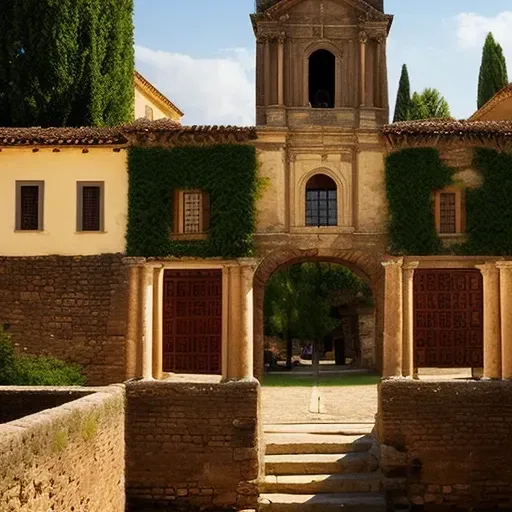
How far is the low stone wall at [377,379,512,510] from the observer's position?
1872 cm

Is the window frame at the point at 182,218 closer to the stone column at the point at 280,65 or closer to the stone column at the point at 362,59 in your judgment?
the stone column at the point at 280,65

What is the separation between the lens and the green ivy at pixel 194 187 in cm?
2153

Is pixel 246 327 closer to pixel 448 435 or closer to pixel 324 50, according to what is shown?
pixel 448 435

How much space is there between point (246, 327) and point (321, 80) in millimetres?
8094

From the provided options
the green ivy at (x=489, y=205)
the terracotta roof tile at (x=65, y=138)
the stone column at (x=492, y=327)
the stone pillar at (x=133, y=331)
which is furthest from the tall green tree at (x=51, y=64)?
the stone column at (x=492, y=327)

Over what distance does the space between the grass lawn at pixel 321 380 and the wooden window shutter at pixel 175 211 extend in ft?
31.1

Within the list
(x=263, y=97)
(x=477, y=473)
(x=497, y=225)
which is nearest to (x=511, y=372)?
(x=477, y=473)

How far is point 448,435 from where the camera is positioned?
62.1ft

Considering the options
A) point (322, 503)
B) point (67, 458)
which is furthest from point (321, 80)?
point (67, 458)

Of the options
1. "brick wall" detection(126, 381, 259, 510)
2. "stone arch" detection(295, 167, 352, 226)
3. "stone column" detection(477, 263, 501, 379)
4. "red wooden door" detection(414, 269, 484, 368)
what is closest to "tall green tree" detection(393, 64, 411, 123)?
"red wooden door" detection(414, 269, 484, 368)

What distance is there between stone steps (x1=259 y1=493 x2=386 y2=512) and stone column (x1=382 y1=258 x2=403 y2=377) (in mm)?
2975

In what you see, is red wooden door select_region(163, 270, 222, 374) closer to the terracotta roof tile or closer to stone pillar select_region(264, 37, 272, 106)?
the terracotta roof tile

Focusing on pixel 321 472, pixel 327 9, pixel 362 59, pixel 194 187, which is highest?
pixel 327 9

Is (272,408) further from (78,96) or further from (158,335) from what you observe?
(78,96)
